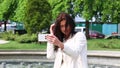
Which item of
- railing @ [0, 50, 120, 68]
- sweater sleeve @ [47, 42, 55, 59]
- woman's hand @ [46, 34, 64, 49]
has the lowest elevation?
railing @ [0, 50, 120, 68]

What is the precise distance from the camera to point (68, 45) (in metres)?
3.86

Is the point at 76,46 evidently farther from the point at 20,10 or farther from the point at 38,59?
the point at 20,10

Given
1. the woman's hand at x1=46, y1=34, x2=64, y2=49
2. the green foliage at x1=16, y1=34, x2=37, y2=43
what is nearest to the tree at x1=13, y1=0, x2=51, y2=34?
the green foliage at x1=16, y1=34, x2=37, y2=43

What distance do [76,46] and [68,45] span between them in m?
0.08

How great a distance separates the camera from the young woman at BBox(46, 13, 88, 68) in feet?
12.6

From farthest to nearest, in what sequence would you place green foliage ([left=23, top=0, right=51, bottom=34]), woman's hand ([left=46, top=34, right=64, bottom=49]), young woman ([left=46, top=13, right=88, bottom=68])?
green foliage ([left=23, top=0, right=51, bottom=34]), young woman ([left=46, top=13, right=88, bottom=68]), woman's hand ([left=46, top=34, right=64, bottom=49])

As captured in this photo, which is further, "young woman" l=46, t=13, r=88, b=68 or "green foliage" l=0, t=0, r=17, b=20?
"green foliage" l=0, t=0, r=17, b=20

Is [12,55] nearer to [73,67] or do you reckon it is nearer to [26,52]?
[26,52]

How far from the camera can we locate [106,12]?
2959 centimetres

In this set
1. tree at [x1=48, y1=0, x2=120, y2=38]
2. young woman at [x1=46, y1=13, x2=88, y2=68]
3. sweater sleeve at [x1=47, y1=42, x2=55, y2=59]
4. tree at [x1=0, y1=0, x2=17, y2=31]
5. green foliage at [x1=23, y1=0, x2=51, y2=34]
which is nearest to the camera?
young woman at [x1=46, y1=13, x2=88, y2=68]

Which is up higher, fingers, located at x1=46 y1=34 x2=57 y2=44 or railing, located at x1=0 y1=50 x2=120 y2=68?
fingers, located at x1=46 y1=34 x2=57 y2=44

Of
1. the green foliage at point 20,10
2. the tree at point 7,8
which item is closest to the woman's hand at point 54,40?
the green foliage at point 20,10

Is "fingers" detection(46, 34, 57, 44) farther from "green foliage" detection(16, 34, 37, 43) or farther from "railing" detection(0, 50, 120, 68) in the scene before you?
"green foliage" detection(16, 34, 37, 43)

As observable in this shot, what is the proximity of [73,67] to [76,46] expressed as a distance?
20cm
